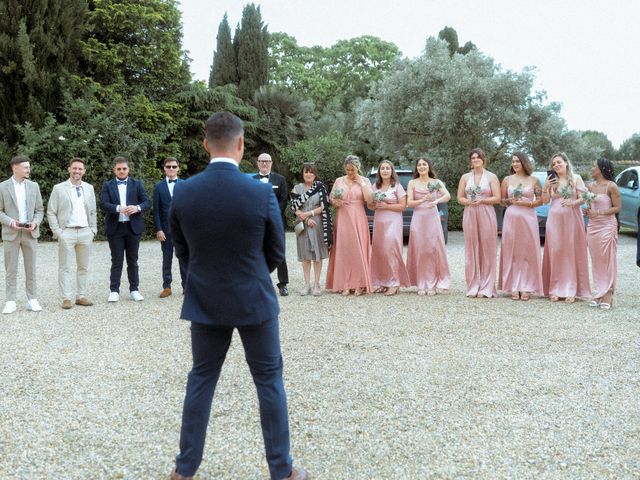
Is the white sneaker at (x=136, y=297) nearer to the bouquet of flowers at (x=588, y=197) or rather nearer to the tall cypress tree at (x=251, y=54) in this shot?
the bouquet of flowers at (x=588, y=197)

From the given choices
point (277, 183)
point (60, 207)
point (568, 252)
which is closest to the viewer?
point (60, 207)

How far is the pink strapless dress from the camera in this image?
854 centimetres

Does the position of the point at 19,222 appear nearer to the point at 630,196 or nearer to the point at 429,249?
the point at 429,249

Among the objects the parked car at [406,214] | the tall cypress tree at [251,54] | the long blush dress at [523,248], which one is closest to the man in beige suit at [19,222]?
the long blush dress at [523,248]

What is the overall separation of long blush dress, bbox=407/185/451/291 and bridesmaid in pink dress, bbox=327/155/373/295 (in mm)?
790

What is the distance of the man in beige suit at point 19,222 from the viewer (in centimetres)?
827

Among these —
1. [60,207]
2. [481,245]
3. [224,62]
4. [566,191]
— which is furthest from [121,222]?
[224,62]

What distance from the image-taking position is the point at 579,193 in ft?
29.8

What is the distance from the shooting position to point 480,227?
380 inches

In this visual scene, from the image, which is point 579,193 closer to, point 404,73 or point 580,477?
point 580,477

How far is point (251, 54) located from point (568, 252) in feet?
86.3

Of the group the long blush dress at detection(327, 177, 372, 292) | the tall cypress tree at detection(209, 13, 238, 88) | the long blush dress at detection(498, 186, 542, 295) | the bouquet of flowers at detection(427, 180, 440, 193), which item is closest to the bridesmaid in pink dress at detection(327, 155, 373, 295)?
the long blush dress at detection(327, 177, 372, 292)

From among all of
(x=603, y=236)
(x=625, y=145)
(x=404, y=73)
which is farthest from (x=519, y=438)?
(x=625, y=145)

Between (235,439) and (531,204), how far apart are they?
22.0ft
